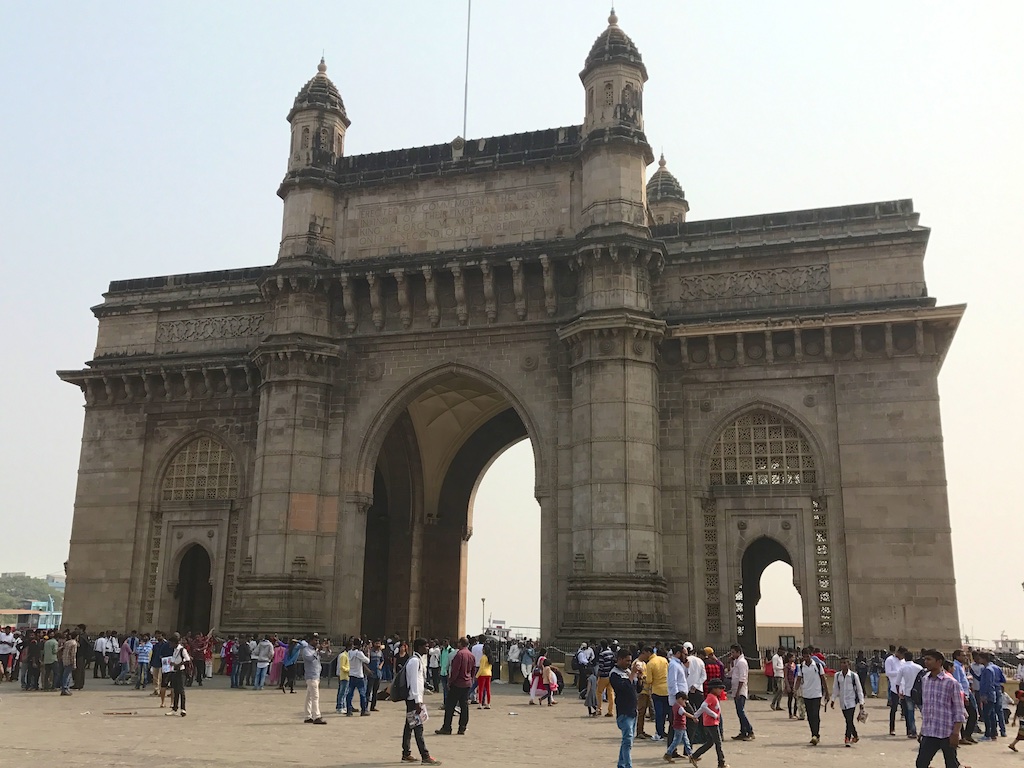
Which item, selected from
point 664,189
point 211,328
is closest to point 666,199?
point 664,189

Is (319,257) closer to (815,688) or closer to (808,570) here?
(808,570)

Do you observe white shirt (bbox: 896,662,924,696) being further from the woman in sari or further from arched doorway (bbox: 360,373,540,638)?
arched doorway (bbox: 360,373,540,638)

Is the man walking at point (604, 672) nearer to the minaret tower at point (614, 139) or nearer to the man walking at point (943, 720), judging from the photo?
the man walking at point (943, 720)

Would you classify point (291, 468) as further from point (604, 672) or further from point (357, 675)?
point (604, 672)

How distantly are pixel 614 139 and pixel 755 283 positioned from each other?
535cm

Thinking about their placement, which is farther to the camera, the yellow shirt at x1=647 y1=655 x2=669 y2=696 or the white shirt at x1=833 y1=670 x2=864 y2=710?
the white shirt at x1=833 y1=670 x2=864 y2=710

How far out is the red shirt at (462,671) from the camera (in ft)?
48.1

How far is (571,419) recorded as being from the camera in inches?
1017

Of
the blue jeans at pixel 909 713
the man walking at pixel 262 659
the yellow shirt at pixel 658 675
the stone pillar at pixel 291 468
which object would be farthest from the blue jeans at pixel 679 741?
the stone pillar at pixel 291 468

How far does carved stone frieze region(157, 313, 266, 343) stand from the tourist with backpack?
1950cm

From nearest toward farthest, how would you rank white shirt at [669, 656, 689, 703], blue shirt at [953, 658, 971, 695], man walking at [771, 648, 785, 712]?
1. white shirt at [669, 656, 689, 703]
2. blue shirt at [953, 658, 971, 695]
3. man walking at [771, 648, 785, 712]

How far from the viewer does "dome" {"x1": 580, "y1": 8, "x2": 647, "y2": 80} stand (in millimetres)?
27469

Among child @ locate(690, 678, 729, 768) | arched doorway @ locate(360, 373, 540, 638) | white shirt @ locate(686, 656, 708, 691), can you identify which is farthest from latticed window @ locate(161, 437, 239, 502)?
child @ locate(690, 678, 729, 768)

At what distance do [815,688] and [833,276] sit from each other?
1378 cm
